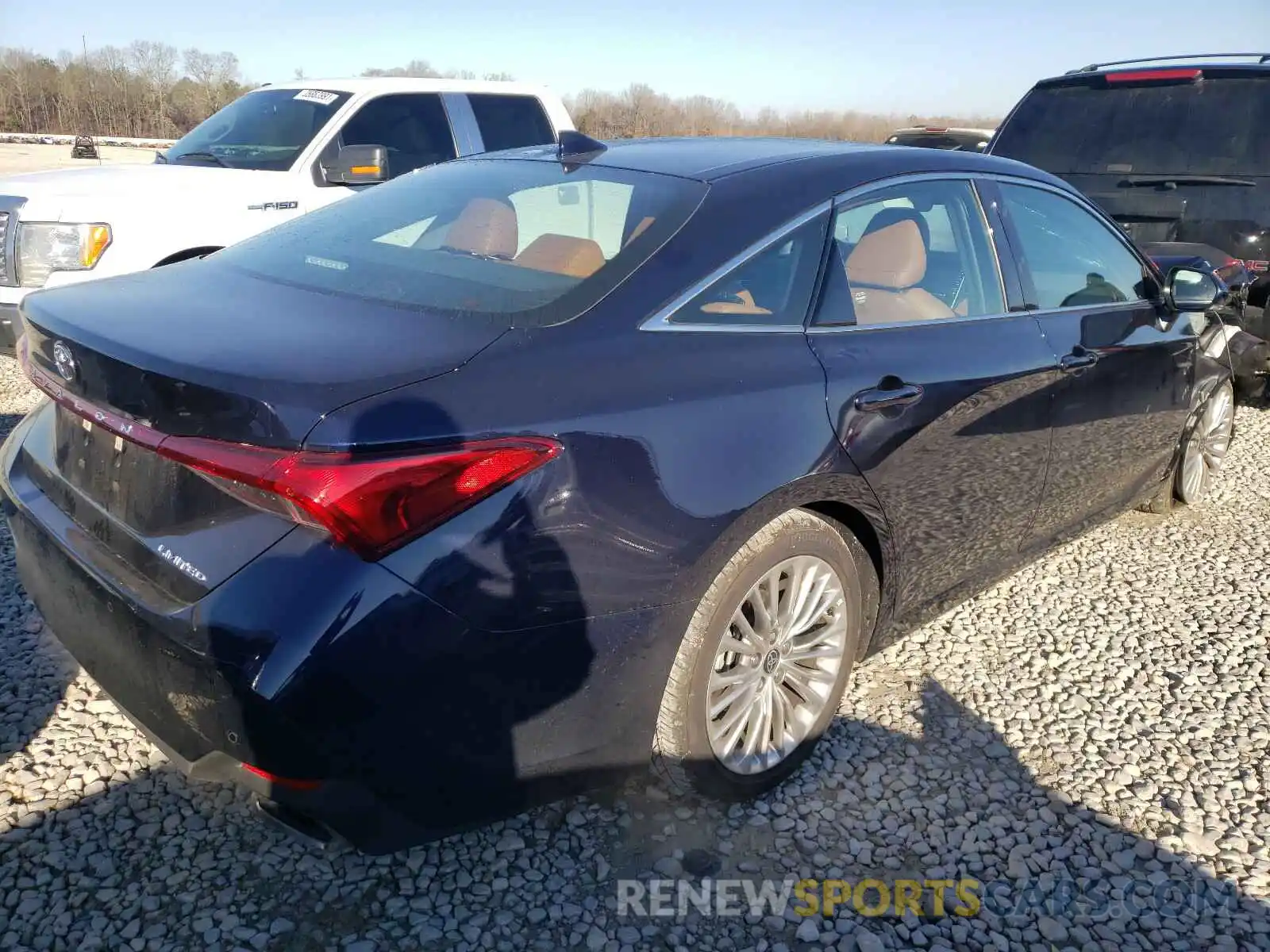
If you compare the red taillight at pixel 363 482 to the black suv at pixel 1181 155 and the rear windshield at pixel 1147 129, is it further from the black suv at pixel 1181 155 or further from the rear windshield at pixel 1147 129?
the rear windshield at pixel 1147 129

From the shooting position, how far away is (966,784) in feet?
8.95

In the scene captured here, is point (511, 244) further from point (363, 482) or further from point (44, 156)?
point (44, 156)

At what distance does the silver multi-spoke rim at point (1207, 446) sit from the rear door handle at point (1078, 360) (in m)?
1.55

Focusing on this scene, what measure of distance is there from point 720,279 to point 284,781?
143cm

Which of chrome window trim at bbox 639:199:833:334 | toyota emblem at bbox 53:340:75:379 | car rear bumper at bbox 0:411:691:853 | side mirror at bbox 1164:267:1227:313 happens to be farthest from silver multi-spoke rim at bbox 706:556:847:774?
side mirror at bbox 1164:267:1227:313

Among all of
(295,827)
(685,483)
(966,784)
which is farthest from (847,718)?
(295,827)

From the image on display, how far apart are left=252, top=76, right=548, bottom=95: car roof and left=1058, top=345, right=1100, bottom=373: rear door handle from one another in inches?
192

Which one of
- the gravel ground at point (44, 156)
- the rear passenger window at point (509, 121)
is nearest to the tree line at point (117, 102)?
the gravel ground at point (44, 156)

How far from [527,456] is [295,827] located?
0.84 m

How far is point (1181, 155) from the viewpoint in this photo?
5938mm

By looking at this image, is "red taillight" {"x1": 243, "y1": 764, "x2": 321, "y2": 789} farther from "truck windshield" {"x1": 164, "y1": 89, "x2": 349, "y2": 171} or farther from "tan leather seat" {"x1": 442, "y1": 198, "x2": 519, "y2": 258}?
"truck windshield" {"x1": 164, "y1": 89, "x2": 349, "y2": 171}

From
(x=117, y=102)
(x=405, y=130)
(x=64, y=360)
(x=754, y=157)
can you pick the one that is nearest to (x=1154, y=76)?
(x=754, y=157)

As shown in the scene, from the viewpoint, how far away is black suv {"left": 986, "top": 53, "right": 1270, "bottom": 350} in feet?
18.6

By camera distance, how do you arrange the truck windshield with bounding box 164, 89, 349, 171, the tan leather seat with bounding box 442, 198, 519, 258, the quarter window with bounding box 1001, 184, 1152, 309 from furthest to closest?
the truck windshield with bounding box 164, 89, 349, 171
the quarter window with bounding box 1001, 184, 1152, 309
the tan leather seat with bounding box 442, 198, 519, 258
